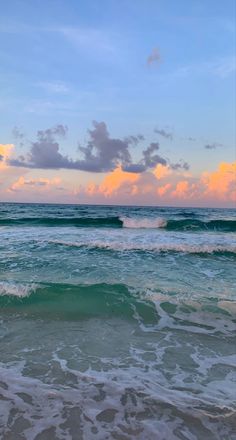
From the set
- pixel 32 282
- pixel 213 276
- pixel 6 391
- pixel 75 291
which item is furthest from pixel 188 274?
pixel 6 391

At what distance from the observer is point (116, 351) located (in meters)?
5.75

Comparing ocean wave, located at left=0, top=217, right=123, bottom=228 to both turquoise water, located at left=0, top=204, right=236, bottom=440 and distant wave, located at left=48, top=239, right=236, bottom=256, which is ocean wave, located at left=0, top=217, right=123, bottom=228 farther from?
turquoise water, located at left=0, top=204, right=236, bottom=440

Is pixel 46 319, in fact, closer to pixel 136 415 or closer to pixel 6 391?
pixel 6 391

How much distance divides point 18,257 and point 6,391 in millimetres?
9348

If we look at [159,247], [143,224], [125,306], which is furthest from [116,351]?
[143,224]

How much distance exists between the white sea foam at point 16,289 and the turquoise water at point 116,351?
0.16 ft

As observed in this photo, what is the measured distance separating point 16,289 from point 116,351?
402 cm

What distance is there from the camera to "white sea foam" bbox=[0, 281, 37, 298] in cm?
864

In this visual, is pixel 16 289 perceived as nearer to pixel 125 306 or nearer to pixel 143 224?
pixel 125 306

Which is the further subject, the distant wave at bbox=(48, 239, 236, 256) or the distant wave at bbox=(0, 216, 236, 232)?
the distant wave at bbox=(0, 216, 236, 232)

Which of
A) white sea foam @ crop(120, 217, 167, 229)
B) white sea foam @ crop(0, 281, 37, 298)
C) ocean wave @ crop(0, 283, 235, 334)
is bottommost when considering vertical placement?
ocean wave @ crop(0, 283, 235, 334)

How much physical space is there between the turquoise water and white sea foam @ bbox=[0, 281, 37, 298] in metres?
0.05

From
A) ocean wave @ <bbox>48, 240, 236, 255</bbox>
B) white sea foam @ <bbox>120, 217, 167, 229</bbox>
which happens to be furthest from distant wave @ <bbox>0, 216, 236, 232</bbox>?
ocean wave @ <bbox>48, 240, 236, 255</bbox>

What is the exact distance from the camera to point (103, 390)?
4.39m
